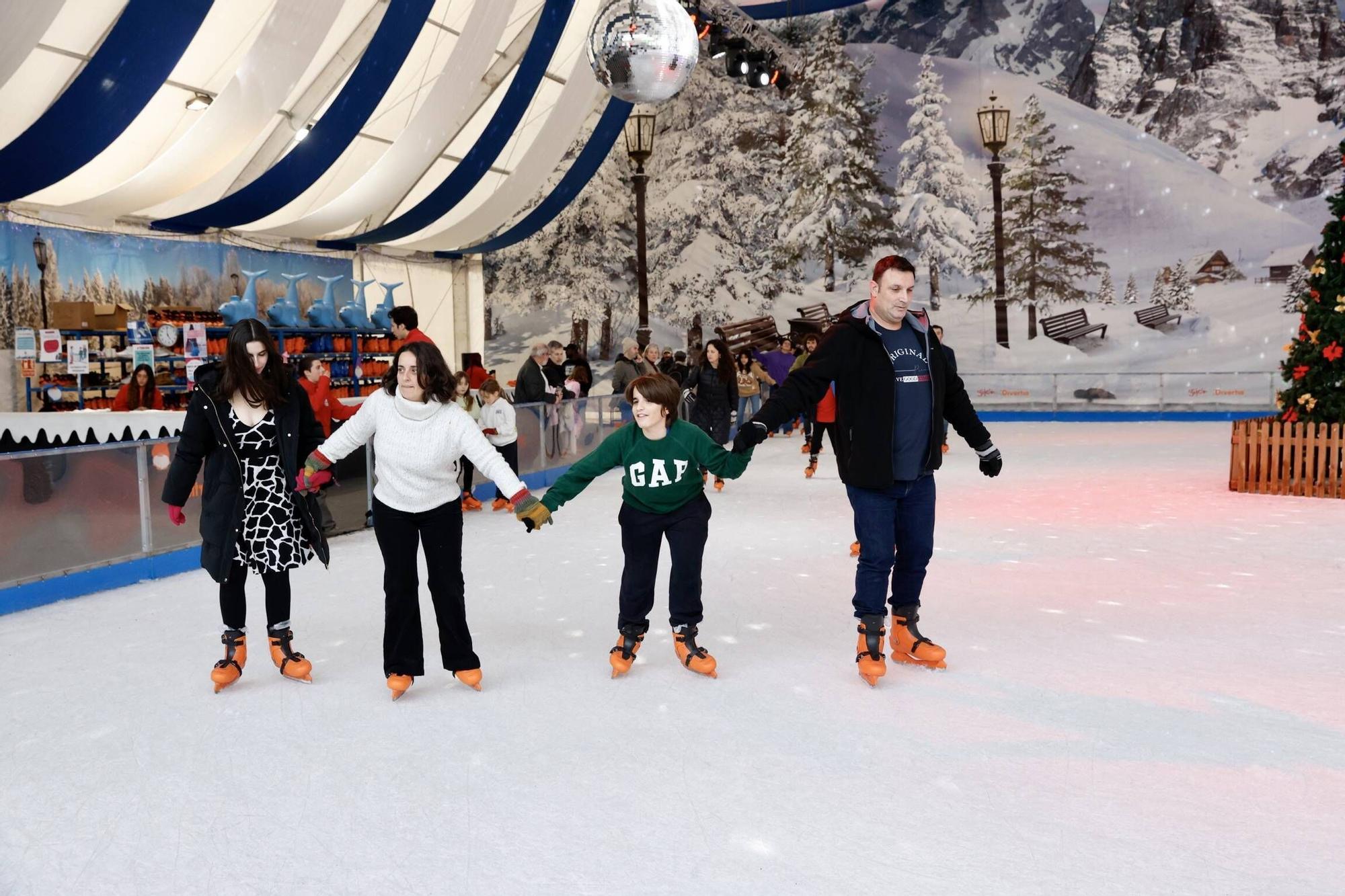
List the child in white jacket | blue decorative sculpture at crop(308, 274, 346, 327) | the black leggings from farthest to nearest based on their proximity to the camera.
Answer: blue decorative sculpture at crop(308, 274, 346, 327)
the child in white jacket
the black leggings

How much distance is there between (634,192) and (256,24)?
344 inches

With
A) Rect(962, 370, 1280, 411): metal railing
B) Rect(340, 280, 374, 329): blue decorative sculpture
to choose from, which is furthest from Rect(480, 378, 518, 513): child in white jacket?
Rect(962, 370, 1280, 411): metal railing

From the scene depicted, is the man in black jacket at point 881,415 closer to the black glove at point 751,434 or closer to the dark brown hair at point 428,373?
the black glove at point 751,434

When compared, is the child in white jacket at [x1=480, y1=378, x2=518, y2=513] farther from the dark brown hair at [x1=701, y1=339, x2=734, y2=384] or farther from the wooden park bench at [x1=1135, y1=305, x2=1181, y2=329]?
the wooden park bench at [x1=1135, y1=305, x2=1181, y2=329]

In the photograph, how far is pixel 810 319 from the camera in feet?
61.2

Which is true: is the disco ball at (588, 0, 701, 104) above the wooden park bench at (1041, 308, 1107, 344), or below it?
above

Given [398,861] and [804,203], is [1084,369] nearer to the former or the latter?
[804,203]

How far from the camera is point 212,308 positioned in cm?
1241

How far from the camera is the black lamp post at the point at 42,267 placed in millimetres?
10414

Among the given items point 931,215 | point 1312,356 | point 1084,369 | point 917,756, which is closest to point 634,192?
point 931,215

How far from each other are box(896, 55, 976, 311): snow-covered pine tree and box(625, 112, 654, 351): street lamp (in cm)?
417

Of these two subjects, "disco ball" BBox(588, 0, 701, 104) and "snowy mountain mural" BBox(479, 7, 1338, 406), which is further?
"snowy mountain mural" BBox(479, 7, 1338, 406)

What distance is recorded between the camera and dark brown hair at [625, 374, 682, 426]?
3.56 m

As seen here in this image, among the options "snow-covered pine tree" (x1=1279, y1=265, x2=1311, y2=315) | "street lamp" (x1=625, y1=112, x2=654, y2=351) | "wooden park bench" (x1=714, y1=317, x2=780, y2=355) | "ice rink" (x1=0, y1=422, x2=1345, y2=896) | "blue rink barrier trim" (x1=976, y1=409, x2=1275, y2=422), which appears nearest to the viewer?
"ice rink" (x1=0, y1=422, x2=1345, y2=896)
